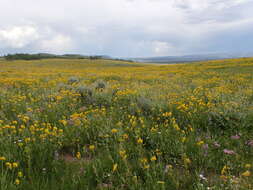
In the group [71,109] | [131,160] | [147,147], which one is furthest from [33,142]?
[71,109]

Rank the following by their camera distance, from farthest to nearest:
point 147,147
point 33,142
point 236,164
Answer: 1. point 147,147
2. point 33,142
3. point 236,164

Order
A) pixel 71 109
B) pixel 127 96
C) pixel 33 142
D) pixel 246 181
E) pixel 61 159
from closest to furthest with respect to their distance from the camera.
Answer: pixel 246 181 < pixel 61 159 < pixel 33 142 < pixel 71 109 < pixel 127 96

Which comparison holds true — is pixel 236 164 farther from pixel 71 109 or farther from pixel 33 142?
pixel 71 109

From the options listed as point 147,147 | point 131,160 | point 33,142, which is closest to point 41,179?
point 33,142

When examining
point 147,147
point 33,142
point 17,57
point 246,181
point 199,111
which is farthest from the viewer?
point 17,57

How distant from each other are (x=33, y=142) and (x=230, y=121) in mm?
3239

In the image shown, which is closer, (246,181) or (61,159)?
(246,181)

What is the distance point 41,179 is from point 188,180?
1.61 meters

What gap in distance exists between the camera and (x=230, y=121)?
344 centimetres

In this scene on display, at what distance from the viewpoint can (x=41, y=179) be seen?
2.14 meters

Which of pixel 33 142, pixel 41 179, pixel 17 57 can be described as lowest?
pixel 41 179

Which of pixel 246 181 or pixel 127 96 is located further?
pixel 127 96

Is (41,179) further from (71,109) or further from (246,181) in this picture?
(71,109)

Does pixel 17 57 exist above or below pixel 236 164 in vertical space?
above
